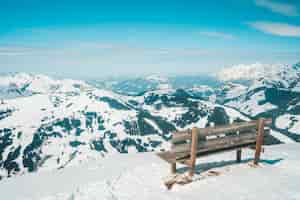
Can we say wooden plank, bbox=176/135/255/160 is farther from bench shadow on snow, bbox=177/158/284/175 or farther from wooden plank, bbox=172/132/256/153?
bench shadow on snow, bbox=177/158/284/175

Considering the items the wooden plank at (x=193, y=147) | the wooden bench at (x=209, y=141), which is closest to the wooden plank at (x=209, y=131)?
the wooden bench at (x=209, y=141)

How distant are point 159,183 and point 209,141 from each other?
151 inches

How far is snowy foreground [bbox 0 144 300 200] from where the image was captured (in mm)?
13781

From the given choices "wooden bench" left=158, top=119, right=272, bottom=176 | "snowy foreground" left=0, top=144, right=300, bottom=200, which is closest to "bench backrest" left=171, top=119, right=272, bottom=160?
"wooden bench" left=158, top=119, right=272, bottom=176

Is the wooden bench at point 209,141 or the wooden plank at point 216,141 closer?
the wooden bench at point 209,141

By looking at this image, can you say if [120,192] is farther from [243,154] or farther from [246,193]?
[243,154]

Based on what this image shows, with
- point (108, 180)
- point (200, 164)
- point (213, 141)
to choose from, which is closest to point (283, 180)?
point (213, 141)

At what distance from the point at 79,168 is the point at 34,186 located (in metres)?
4.84

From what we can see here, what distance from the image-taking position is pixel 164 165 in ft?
65.8

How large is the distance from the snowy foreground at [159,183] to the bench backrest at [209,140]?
143 cm

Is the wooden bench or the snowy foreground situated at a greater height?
the wooden bench

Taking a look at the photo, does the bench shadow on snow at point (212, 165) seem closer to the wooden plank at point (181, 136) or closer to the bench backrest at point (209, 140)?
the bench backrest at point (209, 140)

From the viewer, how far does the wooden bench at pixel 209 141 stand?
52.5ft

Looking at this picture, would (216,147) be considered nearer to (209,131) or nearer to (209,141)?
(209,141)
